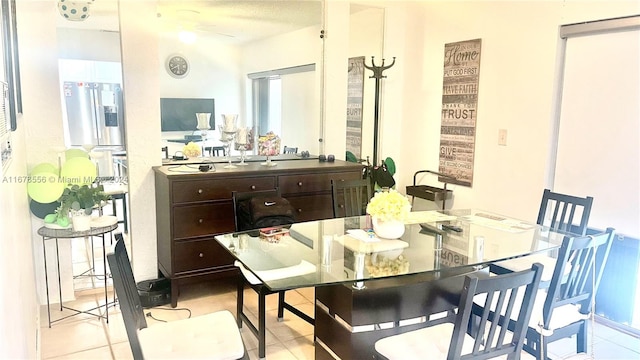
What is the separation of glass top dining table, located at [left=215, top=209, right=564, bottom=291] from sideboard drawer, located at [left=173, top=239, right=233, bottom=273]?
2.80 ft

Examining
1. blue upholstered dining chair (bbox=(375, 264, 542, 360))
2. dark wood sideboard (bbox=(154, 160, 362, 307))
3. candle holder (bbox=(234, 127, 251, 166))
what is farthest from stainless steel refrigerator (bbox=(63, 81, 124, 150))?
blue upholstered dining chair (bbox=(375, 264, 542, 360))

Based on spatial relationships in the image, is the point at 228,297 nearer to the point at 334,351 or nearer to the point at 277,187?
the point at 277,187

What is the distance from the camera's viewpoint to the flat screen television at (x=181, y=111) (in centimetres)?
351

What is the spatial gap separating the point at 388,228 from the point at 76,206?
196cm

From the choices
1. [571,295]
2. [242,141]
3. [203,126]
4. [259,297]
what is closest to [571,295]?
[571,295]

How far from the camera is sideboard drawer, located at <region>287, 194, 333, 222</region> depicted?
369 cm

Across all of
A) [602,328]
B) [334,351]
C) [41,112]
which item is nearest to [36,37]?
[41,112]

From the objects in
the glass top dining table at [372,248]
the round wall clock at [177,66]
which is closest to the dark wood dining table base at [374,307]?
the glass top dining table at [372,248]

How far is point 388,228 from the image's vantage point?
2410 millimetres

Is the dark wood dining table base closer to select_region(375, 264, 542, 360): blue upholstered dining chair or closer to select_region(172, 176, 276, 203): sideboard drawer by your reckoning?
select_region(375, 264, 542, 360): blue upholstered dining chair

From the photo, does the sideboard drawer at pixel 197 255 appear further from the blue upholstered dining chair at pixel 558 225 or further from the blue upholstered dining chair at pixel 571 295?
the blue upholstered dining chair at pixel 571 295

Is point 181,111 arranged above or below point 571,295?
above

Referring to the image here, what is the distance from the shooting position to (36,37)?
3.06 meters

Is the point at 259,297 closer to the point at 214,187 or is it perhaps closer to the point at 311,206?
the point at 214,187
